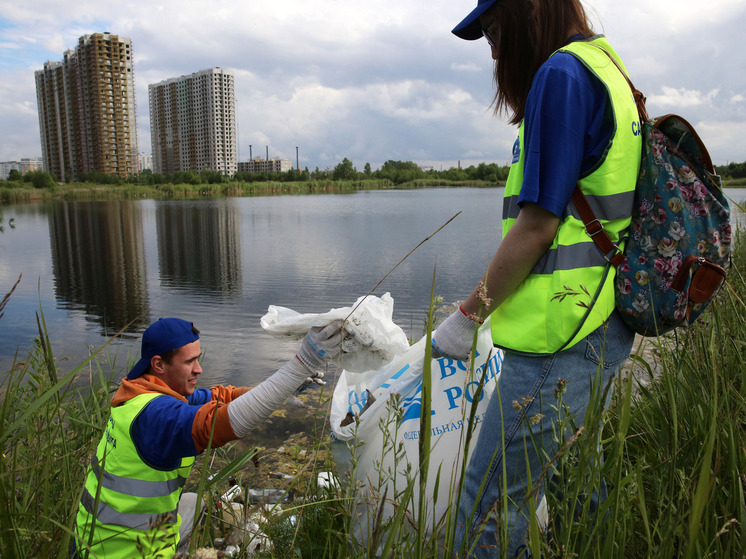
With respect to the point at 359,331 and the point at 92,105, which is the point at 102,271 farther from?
the point at 92,105

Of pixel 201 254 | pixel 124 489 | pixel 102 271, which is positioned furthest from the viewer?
pixel 201 254

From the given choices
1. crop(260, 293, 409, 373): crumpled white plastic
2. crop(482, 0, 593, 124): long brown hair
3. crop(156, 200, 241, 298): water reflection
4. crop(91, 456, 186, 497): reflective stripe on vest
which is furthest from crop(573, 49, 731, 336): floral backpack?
crop(156, 200, 241, 298): water reflection

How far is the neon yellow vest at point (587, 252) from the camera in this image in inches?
48.2

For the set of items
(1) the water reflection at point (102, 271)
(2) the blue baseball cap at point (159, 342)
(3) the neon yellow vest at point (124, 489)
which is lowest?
(1) the water reflection at point (102, 271)

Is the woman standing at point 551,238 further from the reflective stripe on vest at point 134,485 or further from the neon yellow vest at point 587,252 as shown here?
the reflective stripe on vest at point 134,485

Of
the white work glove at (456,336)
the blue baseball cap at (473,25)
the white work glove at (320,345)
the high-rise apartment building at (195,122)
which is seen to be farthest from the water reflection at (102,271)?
the high-rise apartment building at (195,122)

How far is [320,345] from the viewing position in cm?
172

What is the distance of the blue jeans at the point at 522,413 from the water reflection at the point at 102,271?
148 inches

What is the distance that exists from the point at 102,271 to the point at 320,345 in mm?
10984

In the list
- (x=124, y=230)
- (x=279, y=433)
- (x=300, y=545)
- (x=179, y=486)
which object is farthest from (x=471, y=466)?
(x=124, y=230)

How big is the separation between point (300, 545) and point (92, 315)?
23.3ft

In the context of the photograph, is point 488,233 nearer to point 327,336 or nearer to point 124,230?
point 124,230

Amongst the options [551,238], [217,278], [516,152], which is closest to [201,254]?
[217,278]

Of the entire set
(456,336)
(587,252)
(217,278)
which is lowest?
(217,278)
